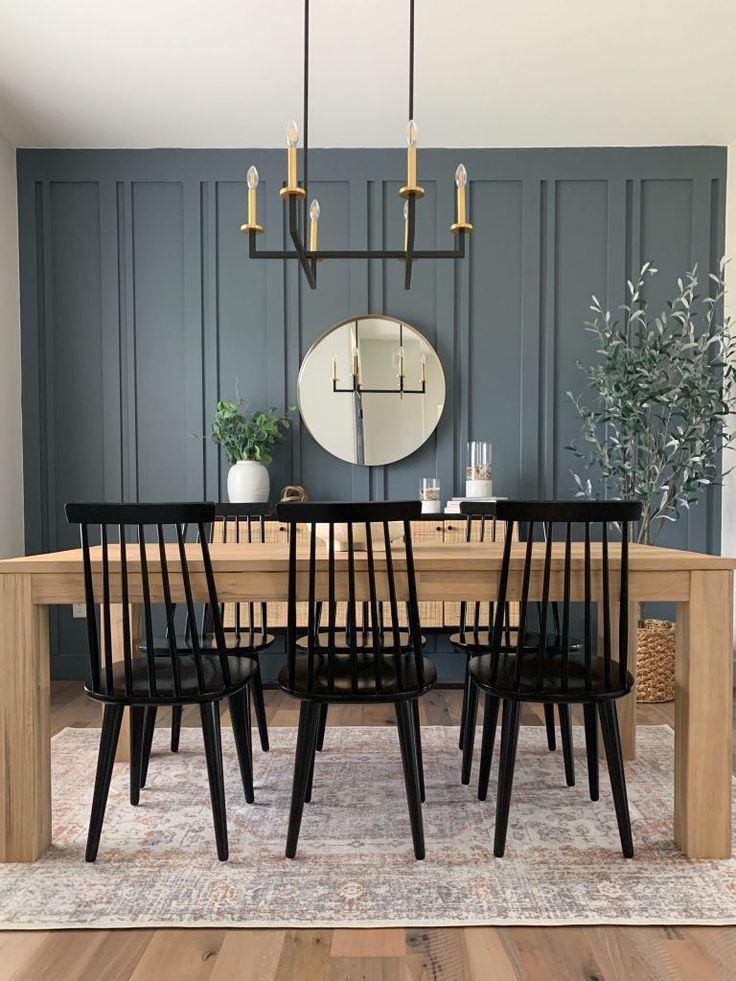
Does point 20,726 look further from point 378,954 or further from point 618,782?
point 618,782

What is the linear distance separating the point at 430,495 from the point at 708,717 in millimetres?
2038

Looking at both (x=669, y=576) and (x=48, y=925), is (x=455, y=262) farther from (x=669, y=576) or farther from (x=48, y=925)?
(x=48, y=925)

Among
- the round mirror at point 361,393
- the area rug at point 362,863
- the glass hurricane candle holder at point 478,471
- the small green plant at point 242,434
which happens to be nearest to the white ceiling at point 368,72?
the round mirror at point 361,393

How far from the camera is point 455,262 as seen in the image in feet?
13.3

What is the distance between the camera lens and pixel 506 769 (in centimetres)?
189

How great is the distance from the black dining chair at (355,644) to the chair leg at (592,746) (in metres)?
0.55

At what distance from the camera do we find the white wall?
12.6 feet

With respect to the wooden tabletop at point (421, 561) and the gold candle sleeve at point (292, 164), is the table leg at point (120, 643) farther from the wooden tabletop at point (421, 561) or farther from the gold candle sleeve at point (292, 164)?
the gold candle sleeve at point (292, 164)

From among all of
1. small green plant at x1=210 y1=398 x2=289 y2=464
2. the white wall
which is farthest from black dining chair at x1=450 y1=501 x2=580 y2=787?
the white wall

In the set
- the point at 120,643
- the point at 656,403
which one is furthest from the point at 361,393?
the point at 120,643

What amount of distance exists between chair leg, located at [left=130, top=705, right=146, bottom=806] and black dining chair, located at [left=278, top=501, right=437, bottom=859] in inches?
20.1

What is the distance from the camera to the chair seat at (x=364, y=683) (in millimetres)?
1853

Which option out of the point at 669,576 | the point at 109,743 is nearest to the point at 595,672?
the point at 669,576

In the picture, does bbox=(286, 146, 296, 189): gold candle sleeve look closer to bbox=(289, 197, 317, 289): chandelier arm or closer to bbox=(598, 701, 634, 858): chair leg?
bbox=(289, 197, 317, 289): chandelier arm
